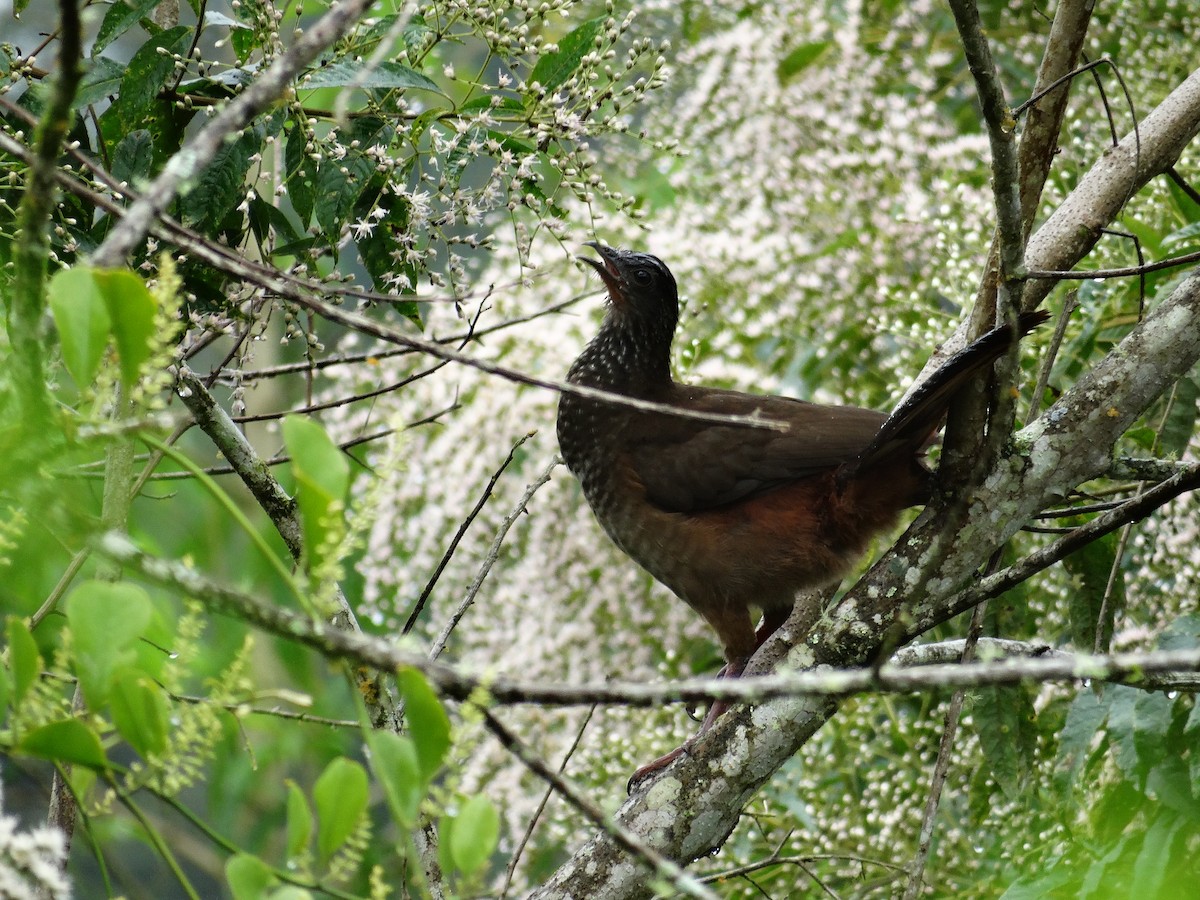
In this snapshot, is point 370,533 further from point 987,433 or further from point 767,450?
point 987,433

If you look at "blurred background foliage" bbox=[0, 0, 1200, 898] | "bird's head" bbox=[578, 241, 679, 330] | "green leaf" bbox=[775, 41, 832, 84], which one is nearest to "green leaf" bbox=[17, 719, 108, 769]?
"blurred background foliage" bbox=[0, 0, 1200, 898]

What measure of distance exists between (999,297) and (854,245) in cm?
178

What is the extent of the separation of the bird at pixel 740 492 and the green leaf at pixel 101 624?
4.63ft

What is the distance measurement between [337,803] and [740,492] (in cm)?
167

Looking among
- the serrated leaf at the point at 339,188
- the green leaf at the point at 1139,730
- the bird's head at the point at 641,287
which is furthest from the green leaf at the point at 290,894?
the bird's head at the point at 641,287

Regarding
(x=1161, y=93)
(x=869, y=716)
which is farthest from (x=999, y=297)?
(x=1161, y=93)

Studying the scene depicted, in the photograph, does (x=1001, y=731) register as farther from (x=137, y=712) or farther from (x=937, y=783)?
(x=137, y=712)

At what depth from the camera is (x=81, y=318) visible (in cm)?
80

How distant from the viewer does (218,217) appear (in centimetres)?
162

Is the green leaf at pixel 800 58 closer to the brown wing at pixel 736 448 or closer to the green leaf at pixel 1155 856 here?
the brown wing at pixel 736 448

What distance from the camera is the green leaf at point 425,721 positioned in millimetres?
789

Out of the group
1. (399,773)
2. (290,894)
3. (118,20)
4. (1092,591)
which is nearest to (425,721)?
(399,773)

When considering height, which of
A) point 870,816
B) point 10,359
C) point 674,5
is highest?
point 674,5

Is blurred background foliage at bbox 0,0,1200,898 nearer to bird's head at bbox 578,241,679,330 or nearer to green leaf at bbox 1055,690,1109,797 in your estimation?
green leaf at bbox 1055,690,1109,797
